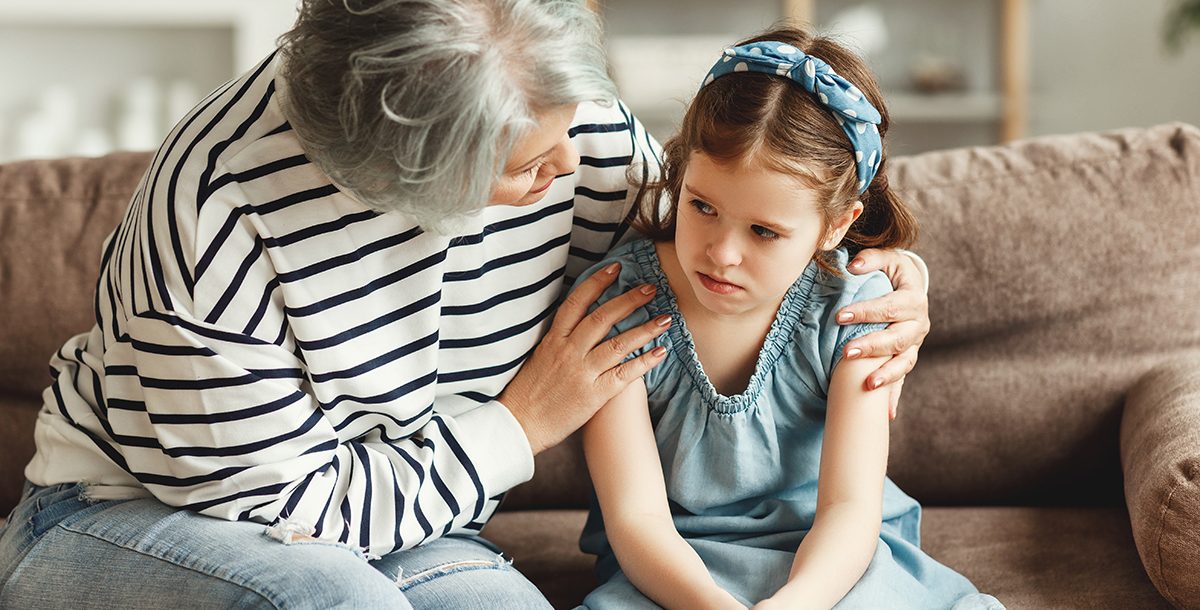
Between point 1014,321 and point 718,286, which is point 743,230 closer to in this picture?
point 718,286

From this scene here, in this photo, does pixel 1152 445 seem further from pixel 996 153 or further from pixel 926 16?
pixel 926 16

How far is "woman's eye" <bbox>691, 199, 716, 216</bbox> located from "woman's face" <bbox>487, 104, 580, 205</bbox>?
140mm

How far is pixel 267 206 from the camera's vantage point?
1.15 metres

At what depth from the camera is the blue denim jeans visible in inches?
43.1

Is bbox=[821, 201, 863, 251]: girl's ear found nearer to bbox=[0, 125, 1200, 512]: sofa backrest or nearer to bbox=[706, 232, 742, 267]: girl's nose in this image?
bbox=[706, 232, 742, 267]: girl's nose

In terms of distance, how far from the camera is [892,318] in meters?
1.32

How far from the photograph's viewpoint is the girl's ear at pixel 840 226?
1.25m

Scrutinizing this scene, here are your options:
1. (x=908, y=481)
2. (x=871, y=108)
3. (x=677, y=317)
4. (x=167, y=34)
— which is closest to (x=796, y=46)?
(x=871, y=108)

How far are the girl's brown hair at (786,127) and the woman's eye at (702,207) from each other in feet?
0.18

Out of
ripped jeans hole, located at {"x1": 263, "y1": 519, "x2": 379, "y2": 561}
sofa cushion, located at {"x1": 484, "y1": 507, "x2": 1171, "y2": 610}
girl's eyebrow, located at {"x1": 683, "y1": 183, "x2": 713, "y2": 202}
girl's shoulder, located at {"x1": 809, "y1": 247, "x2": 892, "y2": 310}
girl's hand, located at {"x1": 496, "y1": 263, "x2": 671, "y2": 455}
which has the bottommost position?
sofa cushion, located at {"x1": 484, "y1": 507, "x2": 1171, "y2": 610}

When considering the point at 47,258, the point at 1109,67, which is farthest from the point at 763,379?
the point at 1109,67

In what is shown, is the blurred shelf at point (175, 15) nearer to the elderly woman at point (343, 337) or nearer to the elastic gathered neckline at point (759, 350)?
the elderly woman at point (343, 337)

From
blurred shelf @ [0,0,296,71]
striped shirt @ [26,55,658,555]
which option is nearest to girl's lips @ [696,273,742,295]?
striped shirt @ [26,55,658,555]

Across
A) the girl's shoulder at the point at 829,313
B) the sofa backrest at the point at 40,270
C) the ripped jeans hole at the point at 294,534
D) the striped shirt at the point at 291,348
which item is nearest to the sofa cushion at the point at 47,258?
the sofa backrest at the point at 40,270
